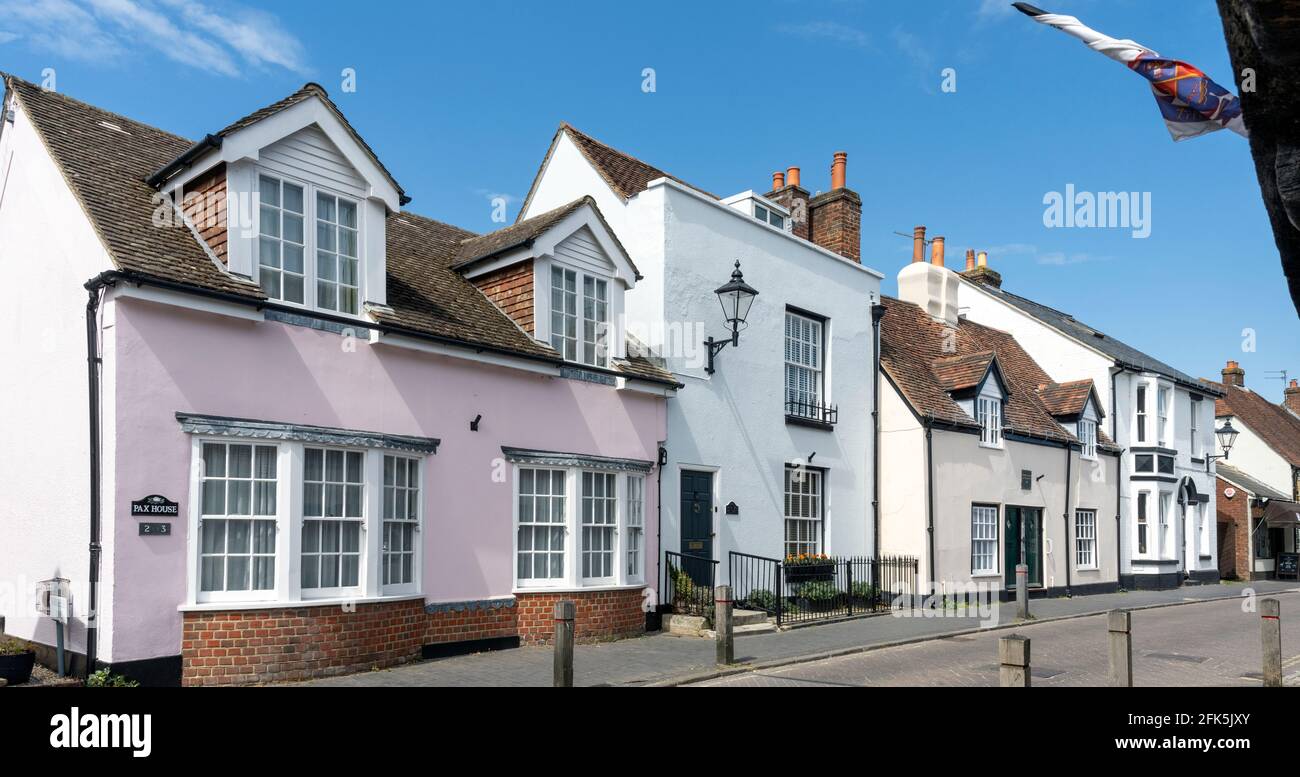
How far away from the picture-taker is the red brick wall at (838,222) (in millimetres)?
21828

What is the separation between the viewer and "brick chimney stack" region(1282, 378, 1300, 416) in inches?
1870

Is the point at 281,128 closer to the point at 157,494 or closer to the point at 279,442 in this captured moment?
the point at 279,442

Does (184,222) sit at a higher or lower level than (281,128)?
lower

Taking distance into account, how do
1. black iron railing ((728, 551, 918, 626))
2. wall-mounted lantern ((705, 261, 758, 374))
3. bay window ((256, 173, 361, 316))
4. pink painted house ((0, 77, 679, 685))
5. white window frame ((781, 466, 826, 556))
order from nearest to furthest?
pink painted house ((0, 77, 679, 685)) → bay window ((256, 173, 361, 316)) → wall-mounted lantern ((705, 261, 758, 374)) → black iron railing ((728, 551, 918, 626)) → white window frame ((781, 466, 826, 556))

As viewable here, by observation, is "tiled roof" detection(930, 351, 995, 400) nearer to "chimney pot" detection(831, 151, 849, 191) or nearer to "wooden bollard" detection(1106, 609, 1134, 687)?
"chimney pot" detection(831, 151, 849, 191)

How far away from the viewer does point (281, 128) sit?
37.1 feet

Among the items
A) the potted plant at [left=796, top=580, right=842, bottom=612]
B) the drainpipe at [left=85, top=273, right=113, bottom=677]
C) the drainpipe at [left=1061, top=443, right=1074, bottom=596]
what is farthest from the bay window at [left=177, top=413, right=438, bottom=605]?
the drainpipe at [left=1061, top=443, right=1074, bottom=596]

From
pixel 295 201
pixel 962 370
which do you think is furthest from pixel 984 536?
pixel 295 201

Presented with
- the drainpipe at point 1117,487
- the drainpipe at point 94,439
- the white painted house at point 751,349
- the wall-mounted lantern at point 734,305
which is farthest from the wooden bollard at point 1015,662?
the drainpipe at point 1117,487

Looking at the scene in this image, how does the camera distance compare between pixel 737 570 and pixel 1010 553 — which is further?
pixel 1010 553

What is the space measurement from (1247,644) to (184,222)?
16.7m

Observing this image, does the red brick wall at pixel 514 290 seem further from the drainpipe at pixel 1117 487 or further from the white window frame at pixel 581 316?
the drainpipe at pixel 1117 487

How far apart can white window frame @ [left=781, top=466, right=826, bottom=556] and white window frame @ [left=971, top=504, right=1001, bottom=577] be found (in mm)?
4823
